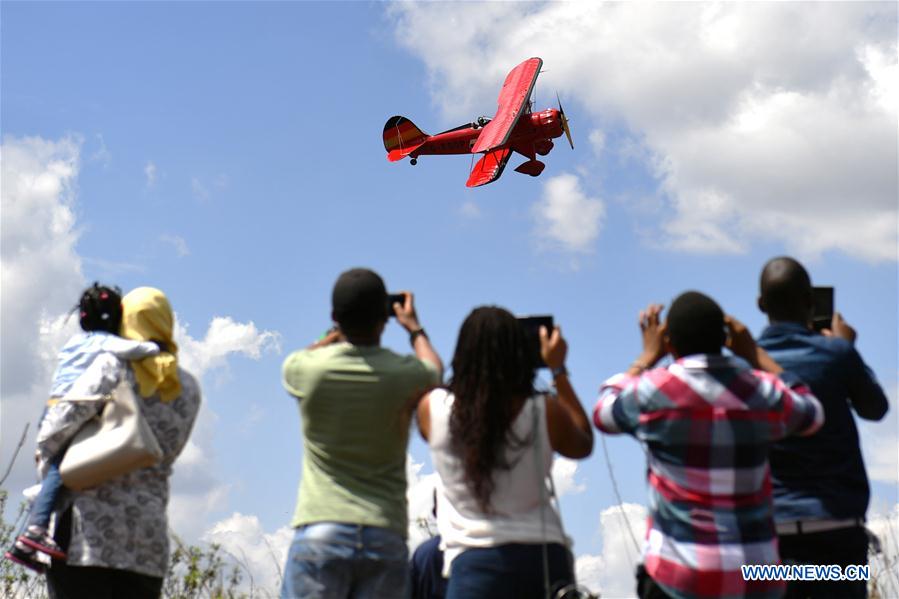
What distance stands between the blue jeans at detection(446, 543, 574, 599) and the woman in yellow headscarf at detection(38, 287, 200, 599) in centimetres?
168

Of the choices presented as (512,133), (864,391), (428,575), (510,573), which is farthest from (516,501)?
(512,133)

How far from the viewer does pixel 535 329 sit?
381cm

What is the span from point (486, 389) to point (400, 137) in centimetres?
4437

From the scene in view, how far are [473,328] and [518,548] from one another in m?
0.83

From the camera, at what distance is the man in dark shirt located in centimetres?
410

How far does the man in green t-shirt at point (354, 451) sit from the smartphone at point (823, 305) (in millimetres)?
1872

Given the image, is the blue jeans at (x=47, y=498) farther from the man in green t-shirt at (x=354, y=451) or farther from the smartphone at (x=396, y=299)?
the smartphone at (x=396, y=299)

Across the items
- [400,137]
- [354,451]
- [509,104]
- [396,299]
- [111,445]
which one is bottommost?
[354,451]

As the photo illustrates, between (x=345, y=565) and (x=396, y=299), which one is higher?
(x=396, y=299)

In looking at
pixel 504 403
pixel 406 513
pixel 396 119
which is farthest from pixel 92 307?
pixel 396 119

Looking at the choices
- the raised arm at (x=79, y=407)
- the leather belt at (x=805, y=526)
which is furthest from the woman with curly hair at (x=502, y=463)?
the raised arm at (x=79, y=407)

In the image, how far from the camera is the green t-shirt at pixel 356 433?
3.76 metres

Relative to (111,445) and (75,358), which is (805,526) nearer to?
(111,445)

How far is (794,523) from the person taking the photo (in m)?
4.10
